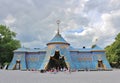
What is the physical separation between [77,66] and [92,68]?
9.64ft

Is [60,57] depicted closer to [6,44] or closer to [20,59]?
[20,59]

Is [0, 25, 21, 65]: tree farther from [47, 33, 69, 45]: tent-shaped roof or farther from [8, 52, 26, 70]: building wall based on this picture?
[47, 33, 69, 45]: tent-shaped roof

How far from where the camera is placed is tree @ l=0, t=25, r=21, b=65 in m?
54.7

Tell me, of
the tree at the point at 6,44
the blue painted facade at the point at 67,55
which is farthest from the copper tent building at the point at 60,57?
the tree at the point at 6,44

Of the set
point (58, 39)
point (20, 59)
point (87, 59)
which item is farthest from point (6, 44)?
point (87, 59)

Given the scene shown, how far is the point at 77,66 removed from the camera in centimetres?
4484

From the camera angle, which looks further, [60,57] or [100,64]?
[100,64]

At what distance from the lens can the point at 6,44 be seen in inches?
2154

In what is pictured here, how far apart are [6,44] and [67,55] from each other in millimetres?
18598

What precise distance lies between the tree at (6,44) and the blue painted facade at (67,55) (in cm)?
889

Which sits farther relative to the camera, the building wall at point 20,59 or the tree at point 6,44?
the tree at point 6,44

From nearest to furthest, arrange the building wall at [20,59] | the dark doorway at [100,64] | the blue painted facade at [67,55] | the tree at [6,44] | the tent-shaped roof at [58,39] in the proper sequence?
the tent-shaped roof at [58,39] < the blue painted facade at [67,55] < the dark doorway at [100,64] < the building wall at [20,59] < the tree at [6,44]

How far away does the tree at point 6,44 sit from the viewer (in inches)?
2152

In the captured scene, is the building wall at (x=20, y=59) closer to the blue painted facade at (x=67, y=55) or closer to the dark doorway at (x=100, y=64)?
the blue painted facade at (x=67, y=55)
